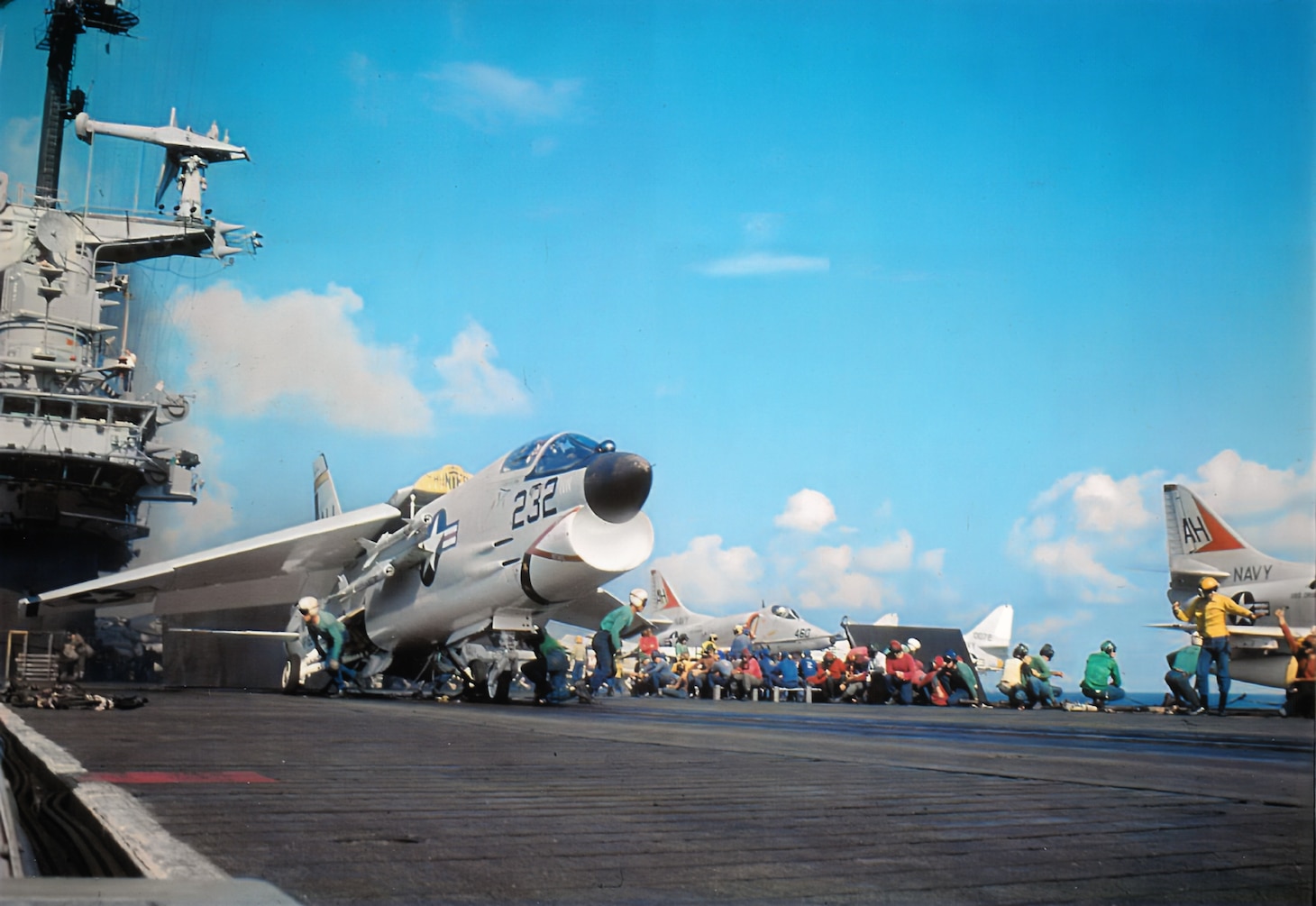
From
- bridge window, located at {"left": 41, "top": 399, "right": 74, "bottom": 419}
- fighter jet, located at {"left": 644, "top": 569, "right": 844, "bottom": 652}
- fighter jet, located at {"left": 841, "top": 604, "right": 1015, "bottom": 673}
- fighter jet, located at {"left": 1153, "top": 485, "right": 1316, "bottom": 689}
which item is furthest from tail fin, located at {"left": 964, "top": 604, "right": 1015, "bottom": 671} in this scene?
bridge window, located at {"left": 41, "top": 399, "right": 74, "bottom": 419}

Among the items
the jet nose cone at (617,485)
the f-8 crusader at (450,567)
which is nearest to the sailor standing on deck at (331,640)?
the f-8 crusader at (450,567)

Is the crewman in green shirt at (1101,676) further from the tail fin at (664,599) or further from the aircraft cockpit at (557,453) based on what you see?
the tail fin at (664,599)

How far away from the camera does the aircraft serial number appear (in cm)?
975

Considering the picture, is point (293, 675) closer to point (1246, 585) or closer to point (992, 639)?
point (1246, 585)

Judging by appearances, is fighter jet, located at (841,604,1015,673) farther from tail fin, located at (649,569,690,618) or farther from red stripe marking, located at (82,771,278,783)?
red stripe marking, located at (82,771,278,783)

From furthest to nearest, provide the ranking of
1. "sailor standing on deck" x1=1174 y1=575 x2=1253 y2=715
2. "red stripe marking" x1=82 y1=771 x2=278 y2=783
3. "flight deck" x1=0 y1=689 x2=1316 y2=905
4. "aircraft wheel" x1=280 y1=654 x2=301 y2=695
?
"aircraft wheel" x1=280 y1=654 x2=301 y2=695
"sailor standing on deck" x1=1174 y1=575 x2=1253 y2=715
"red stripe marking" x1=82 y1=771 x2=278 y2=783
"flight deck" x1=0 y1=689 x2=1316 y2=905

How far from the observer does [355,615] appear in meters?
12.8

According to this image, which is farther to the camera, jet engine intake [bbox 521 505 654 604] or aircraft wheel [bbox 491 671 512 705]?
aircraft wheel [bbox 491 671 512 705]

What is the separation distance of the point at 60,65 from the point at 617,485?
16.4 feet

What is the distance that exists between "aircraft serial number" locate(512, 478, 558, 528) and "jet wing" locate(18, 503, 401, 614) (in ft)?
11.2

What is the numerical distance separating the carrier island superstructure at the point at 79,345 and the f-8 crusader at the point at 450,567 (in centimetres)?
95

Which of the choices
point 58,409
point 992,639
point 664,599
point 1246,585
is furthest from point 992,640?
point 58,409

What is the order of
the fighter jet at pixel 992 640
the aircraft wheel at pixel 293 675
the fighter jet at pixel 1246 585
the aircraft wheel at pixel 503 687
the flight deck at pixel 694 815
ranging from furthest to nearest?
1. the fighter jet at pixel 992 640
2. the aircraft wheel at pixel 293 675
3. the fighter jet at pixel 1246 585
4. the aircraft wheel at pixel 503 687
5. the flight deck at pixel 694 815

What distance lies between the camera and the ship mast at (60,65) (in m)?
5.32
